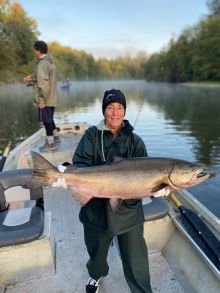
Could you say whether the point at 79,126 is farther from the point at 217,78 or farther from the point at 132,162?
the point at 217,78

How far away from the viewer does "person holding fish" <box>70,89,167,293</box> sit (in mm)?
2646

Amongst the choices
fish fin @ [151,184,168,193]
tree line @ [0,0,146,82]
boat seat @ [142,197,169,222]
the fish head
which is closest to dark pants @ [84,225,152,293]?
fish fin @ [151,184,168,193]

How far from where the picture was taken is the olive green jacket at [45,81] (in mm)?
6754

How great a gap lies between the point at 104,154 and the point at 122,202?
442 millimetres

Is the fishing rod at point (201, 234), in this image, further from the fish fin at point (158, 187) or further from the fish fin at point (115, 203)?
the fish fin at point (115, 203)

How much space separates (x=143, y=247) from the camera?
2713 mm

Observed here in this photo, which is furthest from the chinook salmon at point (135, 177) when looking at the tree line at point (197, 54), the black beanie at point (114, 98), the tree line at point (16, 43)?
the tree line at point (197, 54)

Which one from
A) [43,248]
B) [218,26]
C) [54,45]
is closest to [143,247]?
[43,248]

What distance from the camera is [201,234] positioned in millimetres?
3479

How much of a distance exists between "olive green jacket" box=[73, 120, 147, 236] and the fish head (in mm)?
370

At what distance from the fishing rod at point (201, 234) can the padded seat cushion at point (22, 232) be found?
5.61 feet

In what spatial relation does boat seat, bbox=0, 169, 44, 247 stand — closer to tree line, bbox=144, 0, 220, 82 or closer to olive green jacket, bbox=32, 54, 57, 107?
olive green jacket, bbox=32, 54, 57, 107

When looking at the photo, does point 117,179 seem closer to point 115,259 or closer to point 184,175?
point 184,175

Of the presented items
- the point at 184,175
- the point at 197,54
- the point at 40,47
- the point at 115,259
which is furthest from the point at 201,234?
the point at 197,54
